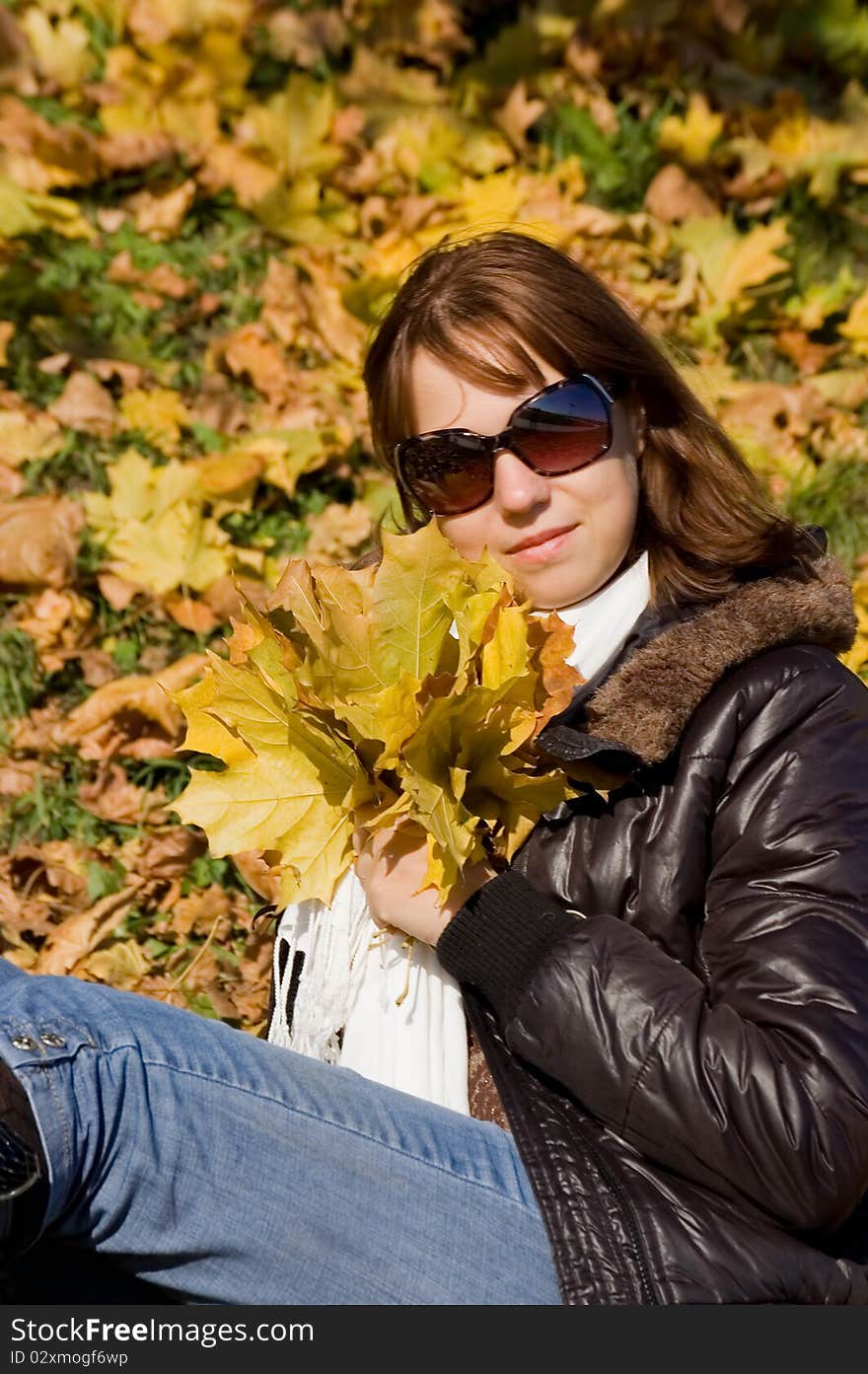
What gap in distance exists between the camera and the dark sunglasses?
6.32ft

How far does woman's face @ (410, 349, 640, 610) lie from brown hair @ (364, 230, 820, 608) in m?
0.03

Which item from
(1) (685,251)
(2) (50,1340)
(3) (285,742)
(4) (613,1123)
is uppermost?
(1) (685,251)

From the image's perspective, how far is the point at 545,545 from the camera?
6.44ft

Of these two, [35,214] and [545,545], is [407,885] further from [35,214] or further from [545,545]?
[35,214]

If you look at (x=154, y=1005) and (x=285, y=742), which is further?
(x=285, y=742)

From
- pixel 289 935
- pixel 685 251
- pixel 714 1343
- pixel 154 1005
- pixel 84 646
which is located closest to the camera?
pixel 714 1343

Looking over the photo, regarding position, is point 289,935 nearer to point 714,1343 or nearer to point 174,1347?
point 174,1347

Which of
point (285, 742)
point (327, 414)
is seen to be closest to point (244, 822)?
point (285, 742)

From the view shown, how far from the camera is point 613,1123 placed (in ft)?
5.00

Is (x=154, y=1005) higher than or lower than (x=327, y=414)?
lower

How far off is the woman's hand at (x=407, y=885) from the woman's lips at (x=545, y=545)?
441 mm

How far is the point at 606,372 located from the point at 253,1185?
1.14 m

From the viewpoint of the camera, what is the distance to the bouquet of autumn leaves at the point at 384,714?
165cm

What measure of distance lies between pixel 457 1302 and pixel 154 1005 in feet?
1.53
